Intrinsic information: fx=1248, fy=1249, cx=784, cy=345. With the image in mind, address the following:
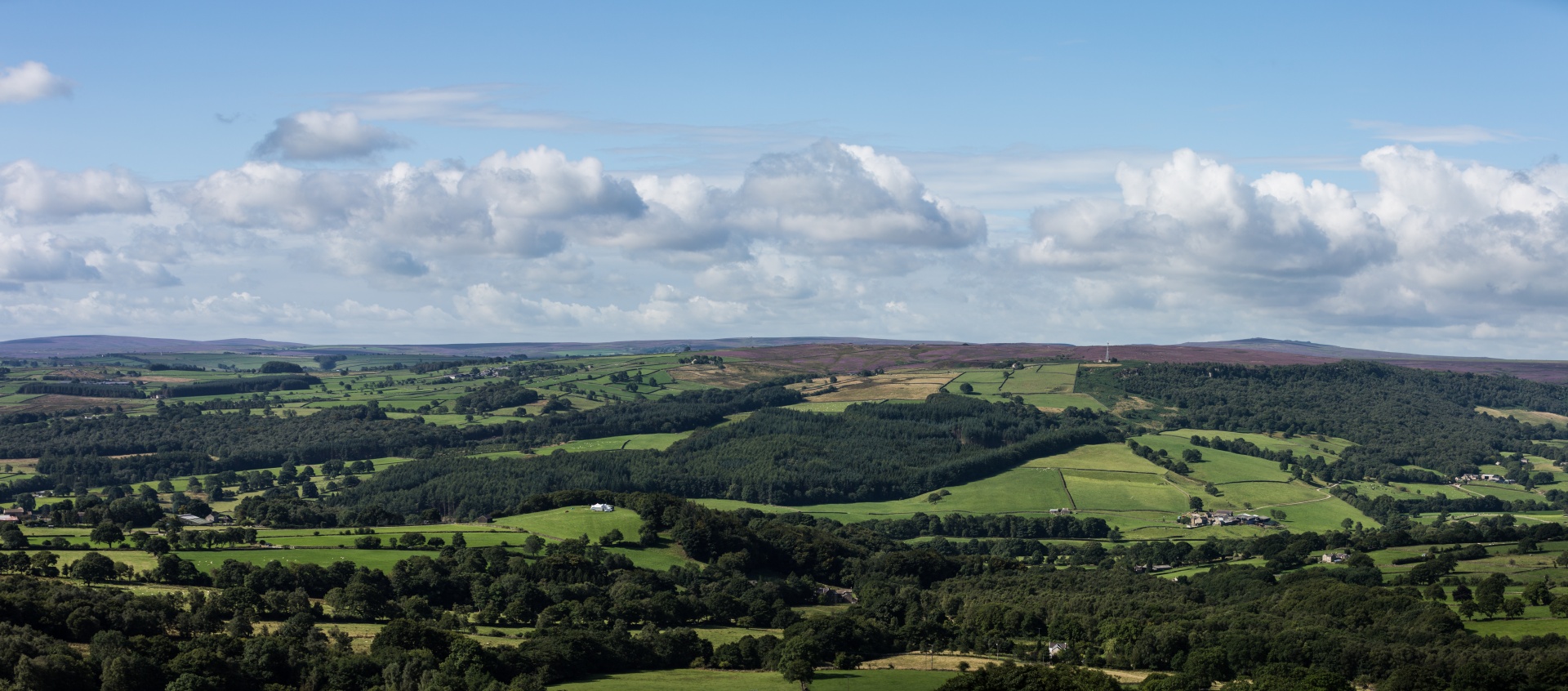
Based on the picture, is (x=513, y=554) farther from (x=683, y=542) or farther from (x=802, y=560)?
(x=802, y=560)

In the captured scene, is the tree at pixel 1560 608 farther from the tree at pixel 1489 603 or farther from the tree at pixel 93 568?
the tree at pixel 93 568

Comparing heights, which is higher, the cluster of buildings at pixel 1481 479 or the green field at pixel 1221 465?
the green field at pixel 1221 465

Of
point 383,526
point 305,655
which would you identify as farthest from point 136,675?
point 383,526

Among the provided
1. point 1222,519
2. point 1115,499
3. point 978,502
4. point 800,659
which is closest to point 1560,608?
point 800,659

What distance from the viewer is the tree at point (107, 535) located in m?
102

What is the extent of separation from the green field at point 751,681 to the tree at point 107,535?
166 feet

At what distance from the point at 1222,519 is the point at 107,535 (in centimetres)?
11890

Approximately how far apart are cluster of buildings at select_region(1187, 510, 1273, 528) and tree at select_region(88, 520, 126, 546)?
367 ft

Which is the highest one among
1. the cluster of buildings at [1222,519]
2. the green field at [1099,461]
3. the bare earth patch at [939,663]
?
the green field at [1099,461]

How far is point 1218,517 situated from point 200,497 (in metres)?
128

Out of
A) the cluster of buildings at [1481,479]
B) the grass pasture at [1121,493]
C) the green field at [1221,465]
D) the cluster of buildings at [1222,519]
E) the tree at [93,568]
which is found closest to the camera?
the tree at [93,568]

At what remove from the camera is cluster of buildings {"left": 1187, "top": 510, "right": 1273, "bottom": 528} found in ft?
489

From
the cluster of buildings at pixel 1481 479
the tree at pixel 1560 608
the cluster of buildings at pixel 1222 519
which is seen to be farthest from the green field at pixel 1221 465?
the tree at pixel 1560 608

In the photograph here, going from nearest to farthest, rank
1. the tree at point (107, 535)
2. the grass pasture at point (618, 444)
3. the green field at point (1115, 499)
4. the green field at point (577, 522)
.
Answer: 1. the tree at point (107, 535)
2. the green field at point (577, 522)
3. the green field at point (1115, 499)
4. the grass pasture at point (618, 444)
